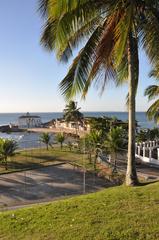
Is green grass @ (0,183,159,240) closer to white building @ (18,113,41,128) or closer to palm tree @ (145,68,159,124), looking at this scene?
palm tree @ (145,68,159,124)

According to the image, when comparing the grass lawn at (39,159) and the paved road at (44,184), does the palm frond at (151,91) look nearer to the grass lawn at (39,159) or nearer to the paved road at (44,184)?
the grass lawn at (39,159)

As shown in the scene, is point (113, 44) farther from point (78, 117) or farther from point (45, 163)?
point (78, 117)

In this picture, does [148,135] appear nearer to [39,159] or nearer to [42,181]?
[39,159]

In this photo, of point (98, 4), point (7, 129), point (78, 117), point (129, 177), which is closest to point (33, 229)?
point (129, 177)

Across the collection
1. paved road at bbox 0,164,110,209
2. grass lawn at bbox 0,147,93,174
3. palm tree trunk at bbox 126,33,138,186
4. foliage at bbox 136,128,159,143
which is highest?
palm tree trunk at bbox 126,33,138,186

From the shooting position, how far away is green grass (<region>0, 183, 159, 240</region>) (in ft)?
A: 19.3

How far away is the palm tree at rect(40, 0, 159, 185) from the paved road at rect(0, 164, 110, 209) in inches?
234

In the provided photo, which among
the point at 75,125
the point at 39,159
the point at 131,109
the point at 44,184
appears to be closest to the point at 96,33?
the point at 131,109

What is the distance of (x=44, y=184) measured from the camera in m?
18.1

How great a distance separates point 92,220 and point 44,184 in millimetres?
11730

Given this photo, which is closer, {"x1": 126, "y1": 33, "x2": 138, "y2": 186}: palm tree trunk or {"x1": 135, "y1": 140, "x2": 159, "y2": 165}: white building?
{"x1": 126, "y1": 33, "x2": 138, "y2": 186}: palm tree trunk

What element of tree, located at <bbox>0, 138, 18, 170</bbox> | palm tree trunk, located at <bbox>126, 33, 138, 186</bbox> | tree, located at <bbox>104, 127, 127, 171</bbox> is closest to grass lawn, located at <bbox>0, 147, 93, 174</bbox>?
tree, located at <bbox>0, 138, 18, 170</bbox>

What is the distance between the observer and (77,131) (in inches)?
2032

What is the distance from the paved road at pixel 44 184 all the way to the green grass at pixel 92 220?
6.86 m
